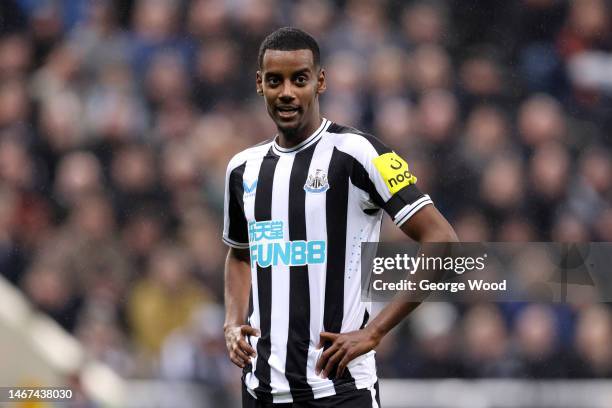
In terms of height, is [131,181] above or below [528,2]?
below

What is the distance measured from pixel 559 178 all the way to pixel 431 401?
162 cm

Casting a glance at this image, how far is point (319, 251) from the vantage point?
290 cm

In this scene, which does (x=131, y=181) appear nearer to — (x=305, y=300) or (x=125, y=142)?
(x=125, y=142)

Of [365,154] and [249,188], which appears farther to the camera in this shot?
[249,188]

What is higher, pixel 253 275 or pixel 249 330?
pixel 253 275

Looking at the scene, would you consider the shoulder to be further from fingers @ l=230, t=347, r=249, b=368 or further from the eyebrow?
fingers @ l=230, t=347, r=249, b=368

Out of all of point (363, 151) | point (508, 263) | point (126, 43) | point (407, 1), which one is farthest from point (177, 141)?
point (363, 151)

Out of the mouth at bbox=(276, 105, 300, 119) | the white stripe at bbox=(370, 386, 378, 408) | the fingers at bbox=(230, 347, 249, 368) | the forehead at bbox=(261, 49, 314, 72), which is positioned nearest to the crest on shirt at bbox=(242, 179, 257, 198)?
the mouth at bbox=(276, 105, 300, 119)

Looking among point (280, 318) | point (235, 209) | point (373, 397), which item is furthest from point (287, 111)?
point (373, 397)

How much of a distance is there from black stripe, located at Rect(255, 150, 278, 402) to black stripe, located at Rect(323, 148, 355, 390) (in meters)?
0.19

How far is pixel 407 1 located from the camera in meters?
6.68

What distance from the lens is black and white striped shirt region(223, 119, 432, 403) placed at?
2875 mm

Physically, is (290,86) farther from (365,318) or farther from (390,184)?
(365,318)

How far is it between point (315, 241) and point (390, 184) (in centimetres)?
28
